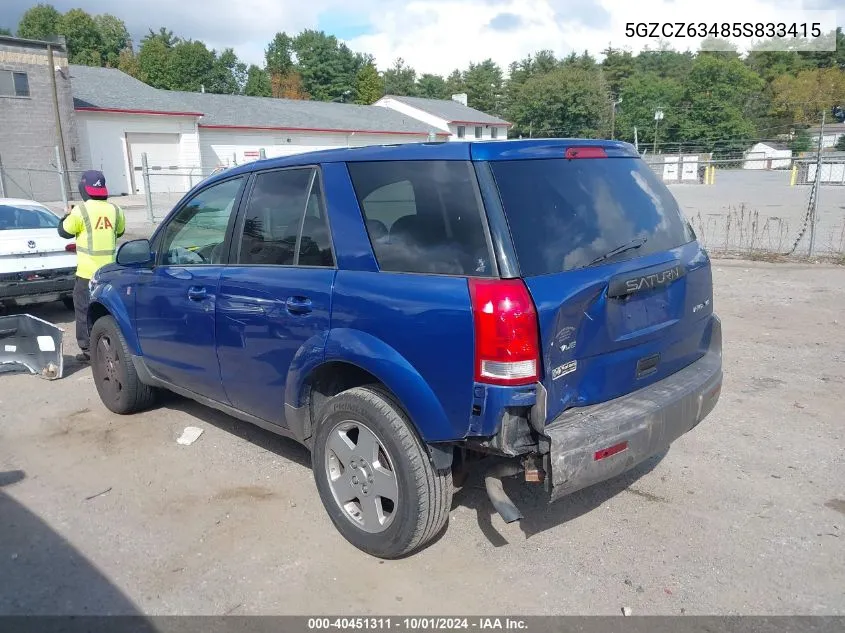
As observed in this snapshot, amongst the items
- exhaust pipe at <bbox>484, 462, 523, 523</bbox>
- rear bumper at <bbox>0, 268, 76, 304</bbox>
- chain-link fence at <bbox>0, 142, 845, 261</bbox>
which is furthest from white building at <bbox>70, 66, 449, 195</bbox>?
exhaust pipe at <bbox>484, 462, 523, 523</bbox>

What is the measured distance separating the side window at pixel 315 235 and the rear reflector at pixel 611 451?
1.58 meters

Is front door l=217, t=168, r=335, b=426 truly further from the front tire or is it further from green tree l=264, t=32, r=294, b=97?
green tree l=264, t=32, r=294, b=97

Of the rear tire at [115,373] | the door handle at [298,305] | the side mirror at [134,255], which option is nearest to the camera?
the door handle at [298,305]

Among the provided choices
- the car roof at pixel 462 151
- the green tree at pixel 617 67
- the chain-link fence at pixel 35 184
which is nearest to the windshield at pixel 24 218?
the car roof at pixel 462 151

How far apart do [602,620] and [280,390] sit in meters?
1.98

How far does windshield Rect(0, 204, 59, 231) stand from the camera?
8.57 metres

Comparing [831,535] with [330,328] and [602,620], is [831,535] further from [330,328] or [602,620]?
[330,328]

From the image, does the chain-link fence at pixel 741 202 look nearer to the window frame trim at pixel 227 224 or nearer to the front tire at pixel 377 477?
the window frame trim at pixel 227 224

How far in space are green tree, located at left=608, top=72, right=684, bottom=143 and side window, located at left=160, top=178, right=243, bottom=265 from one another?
200 feet

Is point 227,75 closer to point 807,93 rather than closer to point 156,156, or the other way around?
point 156,156

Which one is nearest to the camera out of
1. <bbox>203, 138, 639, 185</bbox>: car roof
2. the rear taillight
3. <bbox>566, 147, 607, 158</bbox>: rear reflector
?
the rear taillight

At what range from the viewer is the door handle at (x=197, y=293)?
4.17 metres

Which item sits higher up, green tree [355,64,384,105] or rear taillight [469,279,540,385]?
green tree [355,64,384,105]

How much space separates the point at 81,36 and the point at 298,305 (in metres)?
81.0
